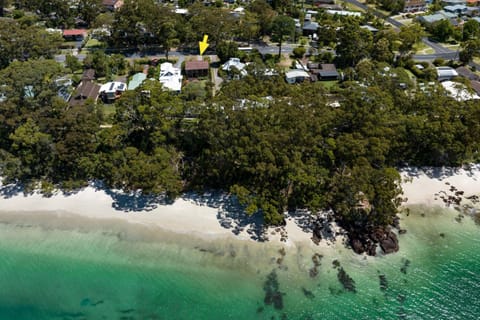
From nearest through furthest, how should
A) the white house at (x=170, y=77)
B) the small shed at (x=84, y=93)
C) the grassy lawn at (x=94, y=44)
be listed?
1. the small shed at (x=84, y=93)
2. the white house at (x=170, y=77)
3. the grassy lawn at (x=94, y=44)

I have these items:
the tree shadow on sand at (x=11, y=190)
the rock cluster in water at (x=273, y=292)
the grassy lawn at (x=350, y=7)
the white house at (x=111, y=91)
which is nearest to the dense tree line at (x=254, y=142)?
the tree shadow on sand at (x=11, y=190)

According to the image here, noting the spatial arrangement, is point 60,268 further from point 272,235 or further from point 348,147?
point 348,147

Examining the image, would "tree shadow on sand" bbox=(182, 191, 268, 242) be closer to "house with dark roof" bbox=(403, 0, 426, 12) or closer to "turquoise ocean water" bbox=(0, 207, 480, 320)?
"turquoise ocean water" bbox=(0, 207, 480, 320)

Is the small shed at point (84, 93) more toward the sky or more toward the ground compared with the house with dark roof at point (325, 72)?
more toward the ground

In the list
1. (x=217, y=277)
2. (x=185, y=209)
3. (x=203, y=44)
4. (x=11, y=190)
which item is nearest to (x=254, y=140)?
(x=185, y=209)

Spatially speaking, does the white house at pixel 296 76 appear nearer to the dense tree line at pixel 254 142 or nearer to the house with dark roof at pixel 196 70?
the house with dark roof at pixel 196 70

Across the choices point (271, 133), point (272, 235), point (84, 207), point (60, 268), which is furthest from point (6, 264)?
point (271, 133)
